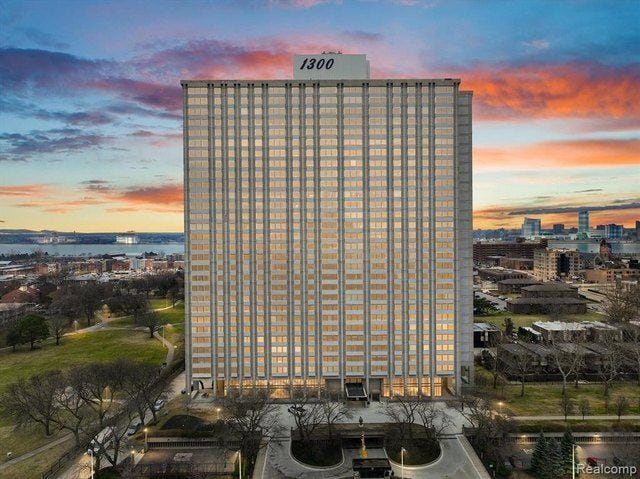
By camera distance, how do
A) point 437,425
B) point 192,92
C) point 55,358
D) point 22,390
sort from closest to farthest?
point 22,390 → point 437,425 → point 192,92 → point 55,358

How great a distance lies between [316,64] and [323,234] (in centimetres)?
3639

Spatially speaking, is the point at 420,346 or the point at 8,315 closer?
the point at 420,346

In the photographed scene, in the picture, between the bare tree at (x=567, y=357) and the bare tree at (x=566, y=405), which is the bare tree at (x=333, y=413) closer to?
the bare tree at (x=566, y=405)

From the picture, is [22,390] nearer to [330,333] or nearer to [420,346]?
[330,333]

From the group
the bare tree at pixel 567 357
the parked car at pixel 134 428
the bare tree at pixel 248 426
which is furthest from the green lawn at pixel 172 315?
the bare tree at pixel 567 357

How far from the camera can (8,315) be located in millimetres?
145750

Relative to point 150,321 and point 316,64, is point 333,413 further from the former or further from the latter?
point 150,321

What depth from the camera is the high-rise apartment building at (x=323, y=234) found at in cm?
8256

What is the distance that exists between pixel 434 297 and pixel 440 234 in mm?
13251

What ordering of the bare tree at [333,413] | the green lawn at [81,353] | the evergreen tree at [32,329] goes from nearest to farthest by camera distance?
the bare tree at [333,413]
the green lawn at [81,353]
the evergreen tree at [32,329]

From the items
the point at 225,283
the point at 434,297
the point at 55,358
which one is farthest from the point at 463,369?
the point at 55,358

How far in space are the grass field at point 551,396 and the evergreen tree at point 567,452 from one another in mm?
15638

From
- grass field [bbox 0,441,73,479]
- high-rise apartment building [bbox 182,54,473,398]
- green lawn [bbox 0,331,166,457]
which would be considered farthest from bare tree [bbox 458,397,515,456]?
green lawn [bbox 0,331,166,457]

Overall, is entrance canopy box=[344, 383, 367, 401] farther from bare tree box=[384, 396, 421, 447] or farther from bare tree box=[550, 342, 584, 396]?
bare tree box=[550, 342, 584, 396]
